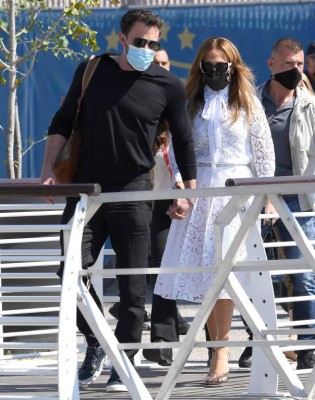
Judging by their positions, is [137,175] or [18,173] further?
[18,173]

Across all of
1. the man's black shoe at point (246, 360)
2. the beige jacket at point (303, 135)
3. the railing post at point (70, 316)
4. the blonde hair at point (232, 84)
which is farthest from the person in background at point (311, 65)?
the railing post at point (70, 316)

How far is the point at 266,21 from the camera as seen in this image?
41.3 feet

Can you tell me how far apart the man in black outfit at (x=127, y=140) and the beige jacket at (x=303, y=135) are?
1.16 m

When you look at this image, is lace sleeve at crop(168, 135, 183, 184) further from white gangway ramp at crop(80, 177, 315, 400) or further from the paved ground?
white gangway ramp at crop(80, 177, 315, 400)

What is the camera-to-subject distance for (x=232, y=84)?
23.3ft

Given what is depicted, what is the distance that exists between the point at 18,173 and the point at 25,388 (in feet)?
17.5

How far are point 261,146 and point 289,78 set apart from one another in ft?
2.66

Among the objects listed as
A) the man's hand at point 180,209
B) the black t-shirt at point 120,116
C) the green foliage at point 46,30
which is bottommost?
the man's hand at point 180,209

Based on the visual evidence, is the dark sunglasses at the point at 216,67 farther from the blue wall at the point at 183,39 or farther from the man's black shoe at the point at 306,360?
the blue wall at the point at 183,39

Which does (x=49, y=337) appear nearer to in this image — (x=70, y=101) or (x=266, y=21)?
(x=70, y=101)

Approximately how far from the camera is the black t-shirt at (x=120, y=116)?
6414mm

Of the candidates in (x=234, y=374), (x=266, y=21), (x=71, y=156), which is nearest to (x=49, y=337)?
(x=234, y=374)

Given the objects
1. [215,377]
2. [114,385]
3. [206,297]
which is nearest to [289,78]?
[215,377]

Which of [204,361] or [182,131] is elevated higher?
[182,131]
